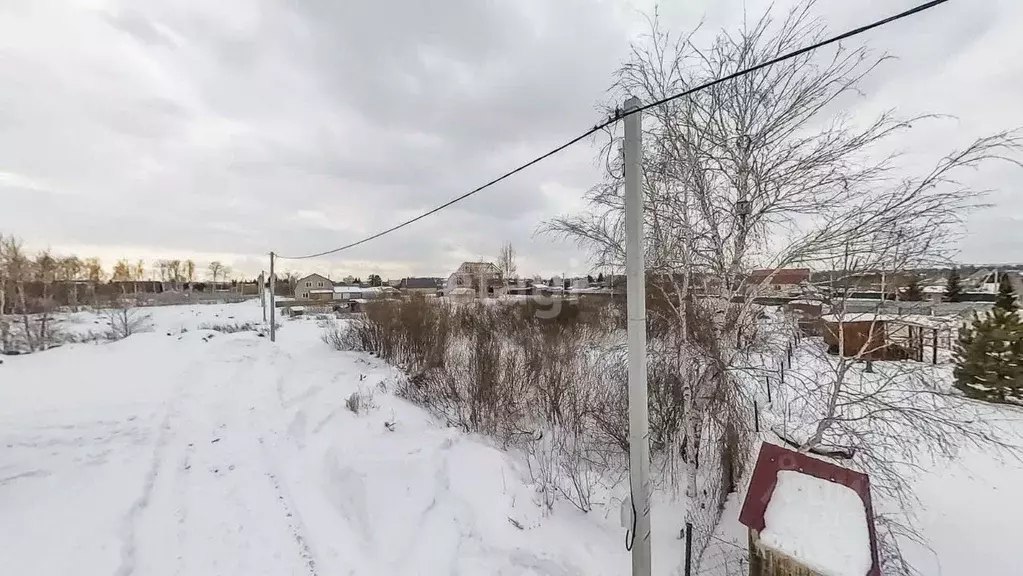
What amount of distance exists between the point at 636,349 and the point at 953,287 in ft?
11.0

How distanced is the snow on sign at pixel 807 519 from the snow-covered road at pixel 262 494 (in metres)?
1.58

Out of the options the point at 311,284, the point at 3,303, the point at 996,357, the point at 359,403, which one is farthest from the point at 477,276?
the point at 311,284

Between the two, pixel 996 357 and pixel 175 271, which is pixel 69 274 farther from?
pixel 996 357

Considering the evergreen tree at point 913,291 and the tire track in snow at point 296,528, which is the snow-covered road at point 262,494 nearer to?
the tire track in snow at point 296,528

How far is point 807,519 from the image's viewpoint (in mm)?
1968

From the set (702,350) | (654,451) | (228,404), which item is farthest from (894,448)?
(228,404)

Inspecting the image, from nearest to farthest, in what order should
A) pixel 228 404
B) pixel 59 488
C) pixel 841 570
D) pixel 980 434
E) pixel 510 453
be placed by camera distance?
pixel 841 570 < pixel 980 434 < pixel 59 488 < pixel 510 453 < pixel 228 404

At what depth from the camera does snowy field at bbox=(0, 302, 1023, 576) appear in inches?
122

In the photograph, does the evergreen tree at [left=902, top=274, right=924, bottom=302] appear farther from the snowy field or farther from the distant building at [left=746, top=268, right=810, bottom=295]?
the snowy field

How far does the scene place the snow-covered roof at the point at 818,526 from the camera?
71.3 inches

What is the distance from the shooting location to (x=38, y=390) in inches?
288

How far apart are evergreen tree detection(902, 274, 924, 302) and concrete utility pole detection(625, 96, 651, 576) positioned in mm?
2972

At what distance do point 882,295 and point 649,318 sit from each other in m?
2.46

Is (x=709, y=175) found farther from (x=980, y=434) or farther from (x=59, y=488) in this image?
(x=59, y=488)
